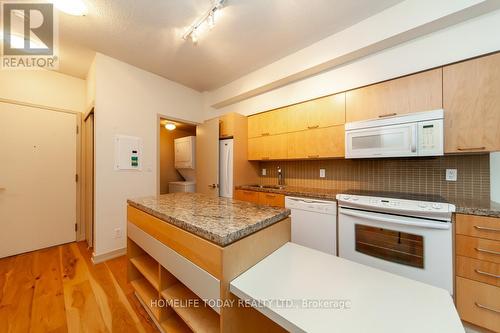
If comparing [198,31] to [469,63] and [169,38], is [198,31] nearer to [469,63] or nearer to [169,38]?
[169,38]

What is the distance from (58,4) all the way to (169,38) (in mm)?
924

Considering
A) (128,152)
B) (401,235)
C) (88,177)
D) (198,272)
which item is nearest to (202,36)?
(128,152)

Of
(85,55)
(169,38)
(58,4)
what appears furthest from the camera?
(85,55)

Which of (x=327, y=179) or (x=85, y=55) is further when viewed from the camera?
(x=327, y=179)

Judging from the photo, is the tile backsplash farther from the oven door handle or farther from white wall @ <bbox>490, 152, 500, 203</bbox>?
the oven door handle

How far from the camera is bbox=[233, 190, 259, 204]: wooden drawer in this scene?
9.09ft

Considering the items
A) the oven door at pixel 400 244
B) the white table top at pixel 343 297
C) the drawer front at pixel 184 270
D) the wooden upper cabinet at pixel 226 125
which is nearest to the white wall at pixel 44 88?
the wooden upper cabinet at pixel 226 125

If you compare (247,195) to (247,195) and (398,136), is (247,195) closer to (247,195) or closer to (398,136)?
(247,195)

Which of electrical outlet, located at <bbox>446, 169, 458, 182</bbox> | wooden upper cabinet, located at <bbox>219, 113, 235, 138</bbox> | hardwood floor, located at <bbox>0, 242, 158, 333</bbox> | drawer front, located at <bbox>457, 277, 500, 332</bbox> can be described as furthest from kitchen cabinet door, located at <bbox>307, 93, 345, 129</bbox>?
hardwood floor, located at <bbox>0, 242, 158, 333</bbox>

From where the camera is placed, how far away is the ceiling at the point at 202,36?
5.75 feet

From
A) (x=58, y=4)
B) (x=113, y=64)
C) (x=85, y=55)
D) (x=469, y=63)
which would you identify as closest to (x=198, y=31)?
(x=58, y=4)

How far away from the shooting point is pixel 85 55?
7.99ft

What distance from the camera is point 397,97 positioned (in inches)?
73.7

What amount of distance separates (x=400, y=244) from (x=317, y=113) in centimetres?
164
